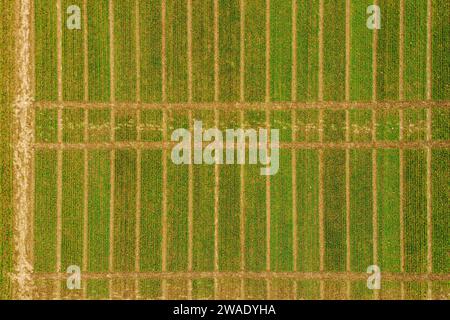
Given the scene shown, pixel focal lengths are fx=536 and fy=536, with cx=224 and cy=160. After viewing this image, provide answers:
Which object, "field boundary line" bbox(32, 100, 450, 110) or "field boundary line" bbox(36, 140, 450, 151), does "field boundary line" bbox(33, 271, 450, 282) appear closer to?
"field boundary line" bbox(36, 140, 450, 151)

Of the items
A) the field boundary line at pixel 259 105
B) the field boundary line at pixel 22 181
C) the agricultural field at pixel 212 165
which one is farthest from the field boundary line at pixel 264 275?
the field boundary line at pixel 259 105

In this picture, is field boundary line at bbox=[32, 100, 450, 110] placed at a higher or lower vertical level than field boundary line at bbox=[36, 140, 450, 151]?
higher

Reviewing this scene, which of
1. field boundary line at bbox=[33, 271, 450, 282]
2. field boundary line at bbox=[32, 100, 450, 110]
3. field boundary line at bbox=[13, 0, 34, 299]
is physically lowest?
field boundary line at bbox=[33, 271, 450, 282]

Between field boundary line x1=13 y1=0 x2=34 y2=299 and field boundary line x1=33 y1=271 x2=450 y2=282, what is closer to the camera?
field boundary line x1=33 y1=271 x2=450 y2=282

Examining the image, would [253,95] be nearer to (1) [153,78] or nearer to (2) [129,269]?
(1) [153,78]

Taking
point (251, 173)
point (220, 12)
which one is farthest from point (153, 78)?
point (251, 173)

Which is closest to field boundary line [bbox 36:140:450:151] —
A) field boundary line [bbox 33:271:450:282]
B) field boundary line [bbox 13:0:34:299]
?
field boundary line [bbox 13:0:34:299]
